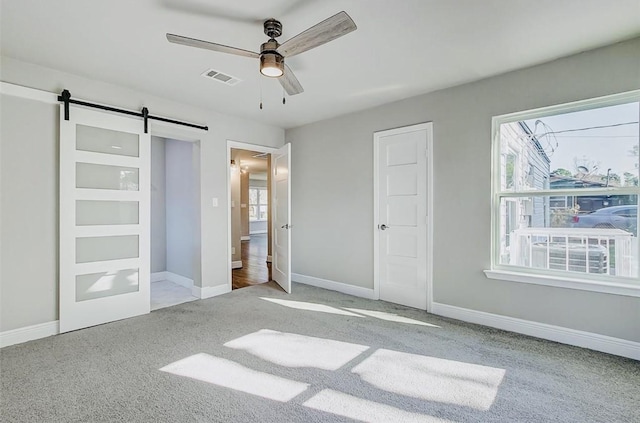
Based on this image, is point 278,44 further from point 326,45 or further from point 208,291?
point 208,291

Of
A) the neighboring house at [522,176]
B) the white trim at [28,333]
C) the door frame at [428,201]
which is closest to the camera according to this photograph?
the white trim at [28,333]

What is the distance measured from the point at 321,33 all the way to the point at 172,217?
4.17 m

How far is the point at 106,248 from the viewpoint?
330 cm

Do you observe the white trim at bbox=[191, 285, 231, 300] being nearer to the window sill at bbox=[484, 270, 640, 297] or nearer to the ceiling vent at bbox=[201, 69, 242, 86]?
the ceiling vent at bbox=[201, 69, 242, 86]

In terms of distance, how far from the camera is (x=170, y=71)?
9.80ft

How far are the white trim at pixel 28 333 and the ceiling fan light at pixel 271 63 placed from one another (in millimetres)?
3114

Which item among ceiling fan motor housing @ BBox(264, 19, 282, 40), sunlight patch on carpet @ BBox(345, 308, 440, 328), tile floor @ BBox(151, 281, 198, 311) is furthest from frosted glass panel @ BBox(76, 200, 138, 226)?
sunlight patch on carpet @ BBox(345, 308, 440, 328)

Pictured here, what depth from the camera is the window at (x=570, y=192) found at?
253 centimetres

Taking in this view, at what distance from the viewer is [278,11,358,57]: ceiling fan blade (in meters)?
1.70

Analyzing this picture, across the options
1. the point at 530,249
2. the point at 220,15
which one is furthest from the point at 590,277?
the point at 220,15

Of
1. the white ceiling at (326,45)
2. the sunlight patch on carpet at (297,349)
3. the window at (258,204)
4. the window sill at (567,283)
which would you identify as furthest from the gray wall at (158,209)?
the window at (258,204)

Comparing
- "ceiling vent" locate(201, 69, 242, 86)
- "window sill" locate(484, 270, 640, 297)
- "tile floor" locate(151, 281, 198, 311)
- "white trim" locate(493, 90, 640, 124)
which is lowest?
"tile floor" locate(151, 281, 198, 311)

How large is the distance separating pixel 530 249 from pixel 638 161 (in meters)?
1.07

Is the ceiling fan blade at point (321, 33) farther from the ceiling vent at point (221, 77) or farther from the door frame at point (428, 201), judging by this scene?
the door frame at point (428, 201)
